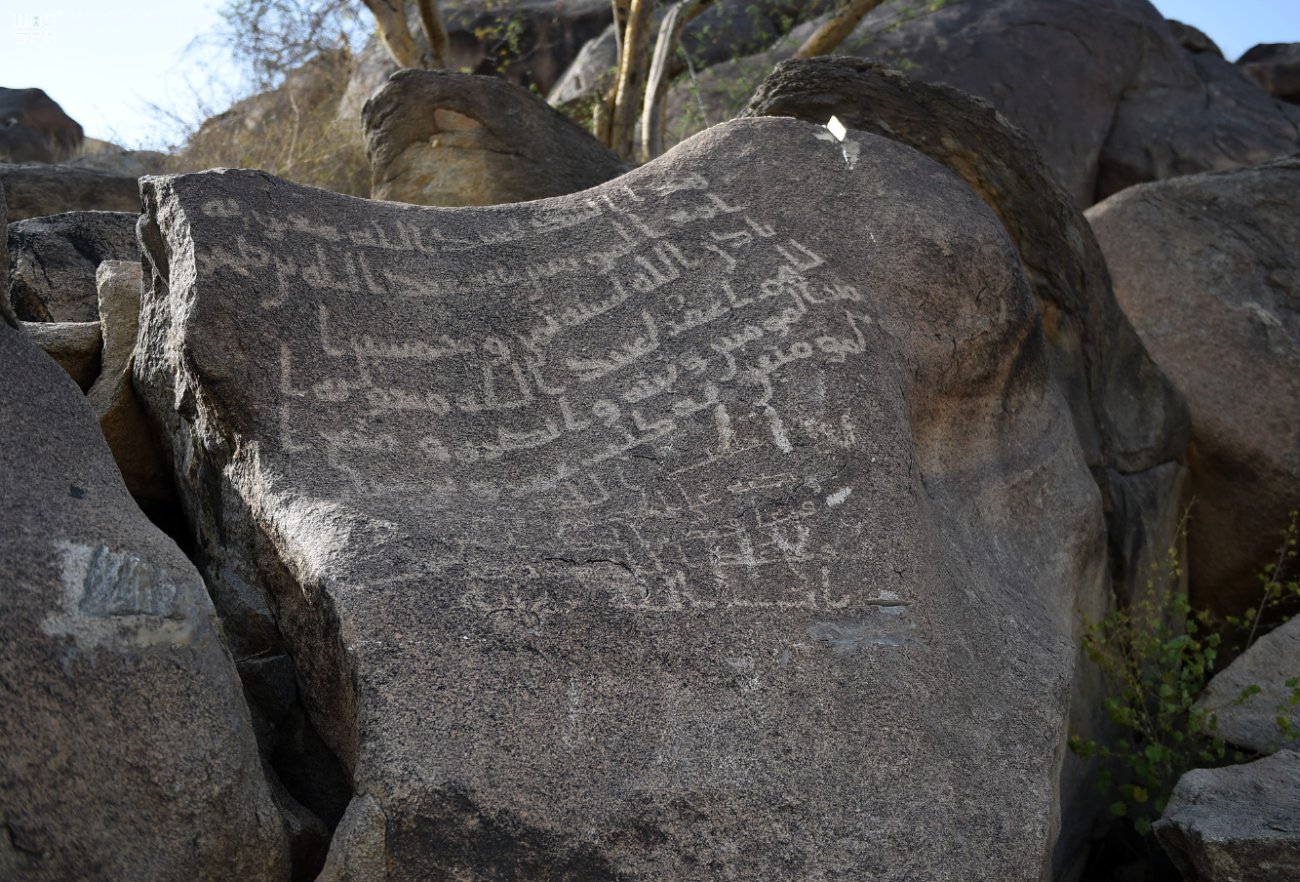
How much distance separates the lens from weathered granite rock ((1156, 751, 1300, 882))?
2.78 meters

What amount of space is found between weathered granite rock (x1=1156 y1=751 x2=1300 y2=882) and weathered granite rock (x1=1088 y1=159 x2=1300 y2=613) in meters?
2.22

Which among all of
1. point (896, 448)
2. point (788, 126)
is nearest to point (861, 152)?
point (788, 126)

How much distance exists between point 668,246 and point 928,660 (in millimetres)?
1364

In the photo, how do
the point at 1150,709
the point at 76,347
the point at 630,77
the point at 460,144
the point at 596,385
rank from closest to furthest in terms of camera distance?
the point at 596,385
the point at 76,347
the point at 1150,709
the point at 460,144
the point at 630,77

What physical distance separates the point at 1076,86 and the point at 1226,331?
472 centimetres

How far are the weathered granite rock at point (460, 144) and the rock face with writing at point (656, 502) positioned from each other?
2.42 m

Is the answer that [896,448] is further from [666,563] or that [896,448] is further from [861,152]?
[861,152]

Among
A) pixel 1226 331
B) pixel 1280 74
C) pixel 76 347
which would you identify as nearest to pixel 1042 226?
pixel 1226 331

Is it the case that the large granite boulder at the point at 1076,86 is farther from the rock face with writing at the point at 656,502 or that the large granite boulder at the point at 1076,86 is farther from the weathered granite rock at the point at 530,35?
the rock face with writing at the point at 656,502

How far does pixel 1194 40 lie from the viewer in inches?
446

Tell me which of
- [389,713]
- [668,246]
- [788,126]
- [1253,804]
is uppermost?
[788,126]

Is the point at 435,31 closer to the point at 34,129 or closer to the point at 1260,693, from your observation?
the point at 34,129

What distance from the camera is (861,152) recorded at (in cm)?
371

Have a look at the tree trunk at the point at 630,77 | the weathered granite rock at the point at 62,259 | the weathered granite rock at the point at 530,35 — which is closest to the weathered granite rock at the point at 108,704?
the weathered granite rock at the point at 62,259
